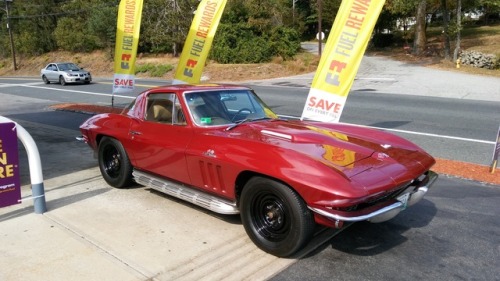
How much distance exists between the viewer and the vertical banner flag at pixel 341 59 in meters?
6.64

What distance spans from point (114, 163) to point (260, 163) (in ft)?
9.20

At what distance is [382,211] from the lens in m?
3.38

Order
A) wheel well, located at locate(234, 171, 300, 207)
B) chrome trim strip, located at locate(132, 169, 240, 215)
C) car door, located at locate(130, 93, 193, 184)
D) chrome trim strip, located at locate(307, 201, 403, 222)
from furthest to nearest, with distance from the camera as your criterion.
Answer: car door, located at locate(130, 93, 193, 184) < chrome trim strip, located at locate(132, 169, 240, 215) < wheel well, located at locate(234, 171, 300, 207) < chrome trim strip, located at locate(307, 201, 403, 222)

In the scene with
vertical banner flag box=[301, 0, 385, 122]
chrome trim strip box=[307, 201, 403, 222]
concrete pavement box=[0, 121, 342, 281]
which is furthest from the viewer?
vertical banner flag box=[301, 0, 385, 122]

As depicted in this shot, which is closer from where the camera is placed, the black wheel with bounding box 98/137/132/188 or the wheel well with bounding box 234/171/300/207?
the wheel well with bounding box 234/171/300/207

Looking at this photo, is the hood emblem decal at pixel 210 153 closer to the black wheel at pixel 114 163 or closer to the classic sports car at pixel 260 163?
the classic sports car at pixel 260 163

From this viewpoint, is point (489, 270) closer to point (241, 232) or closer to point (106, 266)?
point (241, 232)

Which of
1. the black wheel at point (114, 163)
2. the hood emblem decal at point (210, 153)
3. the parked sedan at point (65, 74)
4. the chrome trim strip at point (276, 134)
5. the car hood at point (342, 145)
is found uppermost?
the chrome trim strip at point (276, 134)

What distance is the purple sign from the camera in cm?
434

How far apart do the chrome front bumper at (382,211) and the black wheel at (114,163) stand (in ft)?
9.53

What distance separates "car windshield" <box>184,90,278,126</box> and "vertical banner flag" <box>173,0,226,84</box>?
5.65 m

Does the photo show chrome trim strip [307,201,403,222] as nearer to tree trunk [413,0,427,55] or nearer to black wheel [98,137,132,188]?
black wheel [98,137,132,188]

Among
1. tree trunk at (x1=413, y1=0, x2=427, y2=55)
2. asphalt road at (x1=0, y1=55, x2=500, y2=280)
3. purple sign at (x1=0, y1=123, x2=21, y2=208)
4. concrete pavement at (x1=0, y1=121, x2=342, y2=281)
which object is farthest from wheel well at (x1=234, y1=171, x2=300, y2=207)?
tree trunk at (x1=413, y1=0, x2=427, y2=55)

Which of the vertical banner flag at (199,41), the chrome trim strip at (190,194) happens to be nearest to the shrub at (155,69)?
the vertical banner flag at (199,41)
